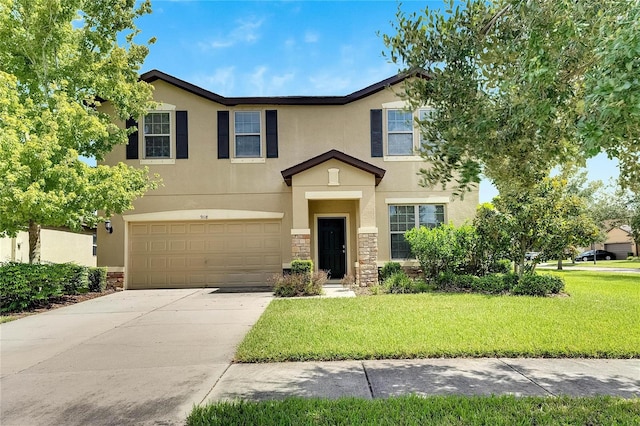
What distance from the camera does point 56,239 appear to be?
20453 millimetres

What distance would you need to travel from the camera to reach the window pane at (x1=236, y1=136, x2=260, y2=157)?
14.7 meters

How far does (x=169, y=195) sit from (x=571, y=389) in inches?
505

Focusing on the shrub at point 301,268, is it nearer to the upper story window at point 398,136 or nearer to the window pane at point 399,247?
the window pane at point 399,247

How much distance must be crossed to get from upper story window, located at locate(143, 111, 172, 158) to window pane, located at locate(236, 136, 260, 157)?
2363 millimetres

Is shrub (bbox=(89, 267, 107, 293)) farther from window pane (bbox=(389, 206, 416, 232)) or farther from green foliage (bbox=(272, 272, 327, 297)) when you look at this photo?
window pane (bbox=(389, 206, 416, 232))

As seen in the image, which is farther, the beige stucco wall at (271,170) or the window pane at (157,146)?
the window pane at (157,146)

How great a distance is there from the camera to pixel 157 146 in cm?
1460

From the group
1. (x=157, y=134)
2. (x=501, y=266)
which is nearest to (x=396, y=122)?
(x=501, y=266)

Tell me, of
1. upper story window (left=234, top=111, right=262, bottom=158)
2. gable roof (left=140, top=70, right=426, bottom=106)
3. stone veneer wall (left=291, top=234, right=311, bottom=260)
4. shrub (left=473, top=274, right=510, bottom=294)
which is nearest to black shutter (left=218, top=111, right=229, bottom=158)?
upper story window (left=234, top=111, right=262, bottom=158)

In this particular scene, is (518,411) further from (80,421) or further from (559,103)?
(80,421)

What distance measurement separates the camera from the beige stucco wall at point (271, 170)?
1443 centimetres

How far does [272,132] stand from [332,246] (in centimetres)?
443

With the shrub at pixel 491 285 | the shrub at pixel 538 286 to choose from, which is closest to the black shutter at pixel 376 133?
the shrub at pixel 491 285

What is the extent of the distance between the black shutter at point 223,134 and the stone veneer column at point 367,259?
5.41m
